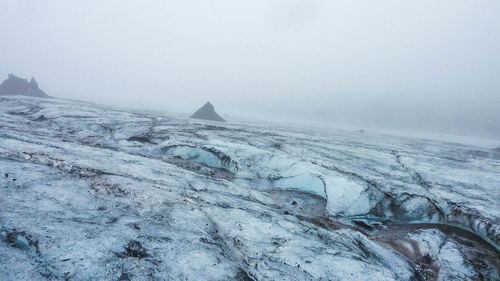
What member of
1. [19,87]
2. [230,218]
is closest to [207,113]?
[230,218]

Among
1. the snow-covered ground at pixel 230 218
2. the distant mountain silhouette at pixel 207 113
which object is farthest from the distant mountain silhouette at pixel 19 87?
the snow-covered ground at pixel 230 218

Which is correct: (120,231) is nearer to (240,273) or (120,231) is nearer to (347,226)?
(240,273)

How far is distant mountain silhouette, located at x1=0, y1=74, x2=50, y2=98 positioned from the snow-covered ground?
43.3 metres

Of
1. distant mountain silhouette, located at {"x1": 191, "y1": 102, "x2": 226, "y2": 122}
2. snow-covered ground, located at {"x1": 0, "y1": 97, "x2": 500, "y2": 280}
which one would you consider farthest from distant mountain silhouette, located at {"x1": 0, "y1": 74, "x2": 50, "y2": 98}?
Answer: snow-covered ground, located at {"x1": 0, "y1": 97, "x2": 500, "y2": 280}

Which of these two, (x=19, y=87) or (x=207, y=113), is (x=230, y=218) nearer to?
(x=207, y=113)

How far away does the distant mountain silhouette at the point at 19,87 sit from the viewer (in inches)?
1714

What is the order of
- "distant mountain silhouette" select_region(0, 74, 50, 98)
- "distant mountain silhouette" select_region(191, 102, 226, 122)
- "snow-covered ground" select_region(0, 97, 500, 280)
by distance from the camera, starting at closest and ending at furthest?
"snow-covered ground" select_region(0, 97, 500, 280), "distant mountain silhouette" select_region(191, 102, 226, 122), "distant mountain silhouette" select_region(0, 74, 50, 98)

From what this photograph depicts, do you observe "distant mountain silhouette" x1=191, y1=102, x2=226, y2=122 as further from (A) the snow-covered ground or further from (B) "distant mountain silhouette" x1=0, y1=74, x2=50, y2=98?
(B) "distant mountain silhouette" x1=0, y1=74, x2=50, y2=98

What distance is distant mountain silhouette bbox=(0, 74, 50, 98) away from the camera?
4353cm

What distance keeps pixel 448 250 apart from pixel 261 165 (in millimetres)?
5276

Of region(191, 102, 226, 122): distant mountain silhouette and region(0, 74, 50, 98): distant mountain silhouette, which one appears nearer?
region(191, 102, 226, 122): distant mountain silhouette

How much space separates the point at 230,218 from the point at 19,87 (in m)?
52.6

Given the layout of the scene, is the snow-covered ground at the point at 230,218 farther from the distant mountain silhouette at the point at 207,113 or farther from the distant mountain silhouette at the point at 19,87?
the distant mountain silhouette at the point at 19,87

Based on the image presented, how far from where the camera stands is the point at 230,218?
518cm
